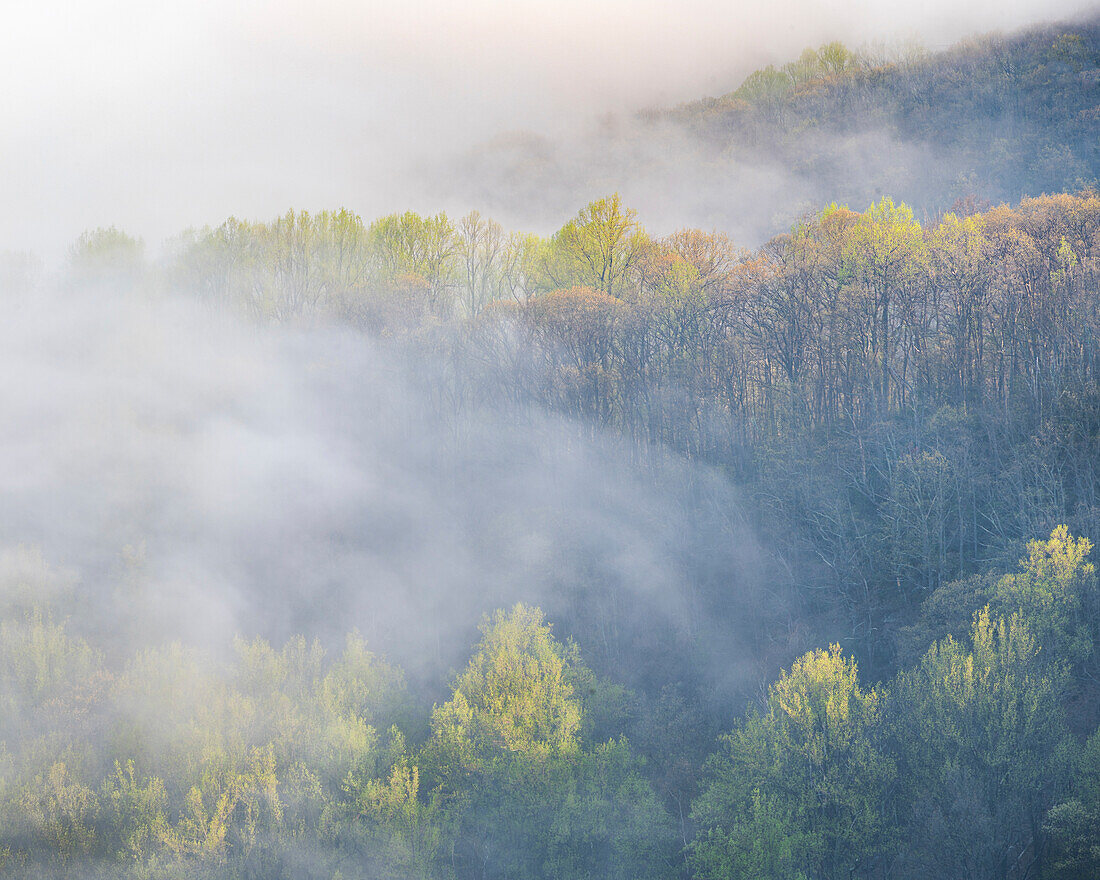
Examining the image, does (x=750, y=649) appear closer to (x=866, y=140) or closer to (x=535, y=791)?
(x=535, y=791)

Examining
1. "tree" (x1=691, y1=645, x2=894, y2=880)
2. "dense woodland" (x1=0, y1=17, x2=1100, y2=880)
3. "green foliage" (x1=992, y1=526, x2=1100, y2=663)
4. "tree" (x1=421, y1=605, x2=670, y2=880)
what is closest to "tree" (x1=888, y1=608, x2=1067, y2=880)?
"dense woodland" (x1=0, y1=17, x2=1100, y2=880)

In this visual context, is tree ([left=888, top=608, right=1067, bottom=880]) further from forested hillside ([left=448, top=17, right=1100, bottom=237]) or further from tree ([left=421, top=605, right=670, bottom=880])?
forested hillside ([left=448, top=17, right=1100, bottom=237])

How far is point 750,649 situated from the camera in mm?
48250

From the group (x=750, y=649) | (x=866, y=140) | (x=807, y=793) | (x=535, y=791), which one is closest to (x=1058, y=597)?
(x=807, y=793)

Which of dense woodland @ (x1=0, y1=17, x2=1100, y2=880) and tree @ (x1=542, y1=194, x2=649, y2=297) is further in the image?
tree @ (x1=542, y1=194, x2=649, y2=297)

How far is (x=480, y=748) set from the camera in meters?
39.6

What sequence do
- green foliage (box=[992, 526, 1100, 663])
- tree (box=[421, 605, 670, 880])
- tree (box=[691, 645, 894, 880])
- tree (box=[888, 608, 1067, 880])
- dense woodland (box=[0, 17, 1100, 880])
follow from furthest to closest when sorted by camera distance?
tree (box=[421, 605, 670, 880])
green foliage (box=[992, 526, 1100, 663])
dense woodland (box=[0, 17, 1100, 880])
tree (box=[691, 645, 894, 880])
tree (box=[888, 608, 1067, 880])

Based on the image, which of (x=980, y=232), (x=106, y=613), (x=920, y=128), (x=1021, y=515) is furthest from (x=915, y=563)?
(x=920, y=128)

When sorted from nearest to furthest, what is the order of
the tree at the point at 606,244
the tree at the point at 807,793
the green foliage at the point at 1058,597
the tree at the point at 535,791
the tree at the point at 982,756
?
the tree at the point at 982,756, the tree at the point at 807,793, the green foliage at the point at 1058,597, the tree at the point at 535,791, the tree at the point at 606,244

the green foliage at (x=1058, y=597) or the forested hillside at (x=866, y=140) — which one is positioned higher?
the forested hillside at (x=866, y=140)

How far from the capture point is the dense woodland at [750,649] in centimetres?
3241

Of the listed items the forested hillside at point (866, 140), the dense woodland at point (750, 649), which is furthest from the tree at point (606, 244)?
the forested hillside at point (866, 140)

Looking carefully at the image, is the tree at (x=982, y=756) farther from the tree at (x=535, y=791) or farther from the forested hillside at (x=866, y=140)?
the forested hillside at (x=866, y=140)

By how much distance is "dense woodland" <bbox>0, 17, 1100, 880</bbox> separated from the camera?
1276 inches
